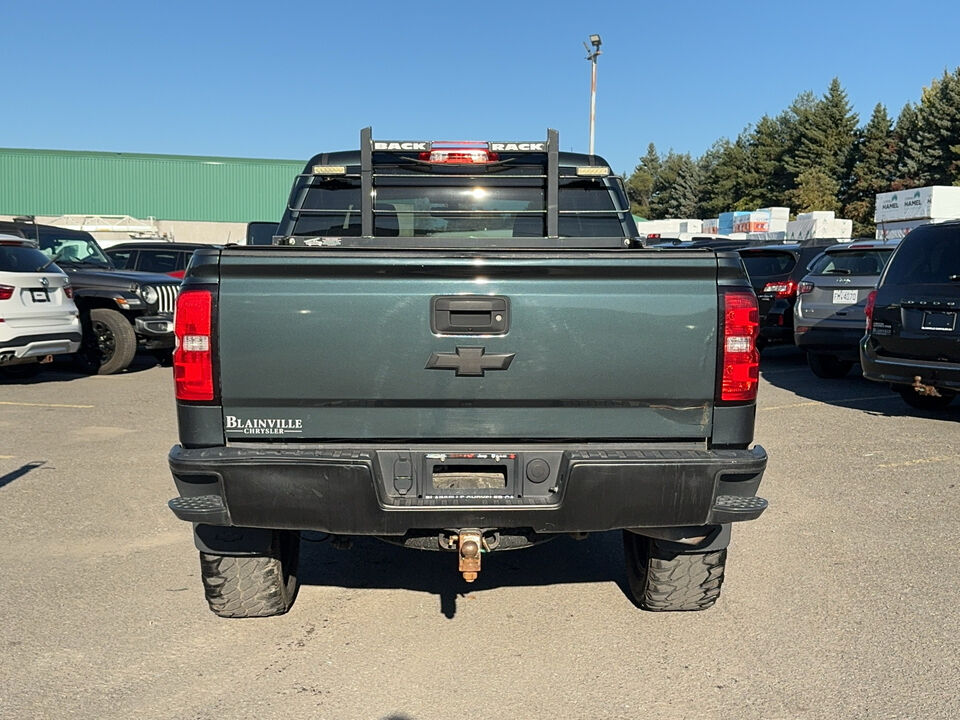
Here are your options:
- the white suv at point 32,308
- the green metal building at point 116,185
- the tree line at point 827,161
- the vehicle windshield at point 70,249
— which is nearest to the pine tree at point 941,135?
the tree line at point 827,161

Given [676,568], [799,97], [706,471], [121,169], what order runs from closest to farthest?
[706,471]
[676,568]
[121,169]
[799,97]

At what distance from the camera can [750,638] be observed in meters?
3.81

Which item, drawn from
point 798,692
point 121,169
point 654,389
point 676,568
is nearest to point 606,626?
point 676,568

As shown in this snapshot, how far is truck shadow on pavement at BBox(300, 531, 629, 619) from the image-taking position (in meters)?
4.43

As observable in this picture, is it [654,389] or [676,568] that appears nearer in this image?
[654,389]

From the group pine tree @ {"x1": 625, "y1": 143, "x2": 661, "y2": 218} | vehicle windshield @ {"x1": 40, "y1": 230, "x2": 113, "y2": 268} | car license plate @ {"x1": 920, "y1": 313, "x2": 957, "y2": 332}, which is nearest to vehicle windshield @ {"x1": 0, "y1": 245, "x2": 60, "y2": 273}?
vehicle windshield @ {"x1": 40, "y1": 230, "x2": 113, "y2": 268}

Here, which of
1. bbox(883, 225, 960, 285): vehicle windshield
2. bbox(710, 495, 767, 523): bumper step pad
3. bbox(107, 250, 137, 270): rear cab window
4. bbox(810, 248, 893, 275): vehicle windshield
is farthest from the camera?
bbox(107, 250, 137, 270): rear cab window

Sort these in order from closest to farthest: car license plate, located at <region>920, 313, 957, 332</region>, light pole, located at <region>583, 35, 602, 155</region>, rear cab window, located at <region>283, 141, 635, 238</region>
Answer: rear cab window, located at <region>283, 141, 635, 238</region>
car license plate, located at <region>920, 313, 957, 332</region>
light pole, located at <region>583, 35, 602, 155</region>

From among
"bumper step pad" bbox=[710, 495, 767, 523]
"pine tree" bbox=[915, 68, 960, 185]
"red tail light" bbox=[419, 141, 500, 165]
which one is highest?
"pine tree" bbox=[915, 68, 960, 185]

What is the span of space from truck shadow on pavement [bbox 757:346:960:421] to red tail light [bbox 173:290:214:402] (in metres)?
7.19

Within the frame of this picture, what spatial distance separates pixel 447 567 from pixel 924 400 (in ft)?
21.5

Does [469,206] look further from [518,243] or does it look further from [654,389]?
[654,389]

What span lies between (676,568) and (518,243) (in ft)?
5.03

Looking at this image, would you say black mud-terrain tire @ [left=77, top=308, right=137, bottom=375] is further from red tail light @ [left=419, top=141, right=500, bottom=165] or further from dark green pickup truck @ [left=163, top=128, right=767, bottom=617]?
dark green pickup truck @ [left=163, top=128, right=767, bottom=617]
